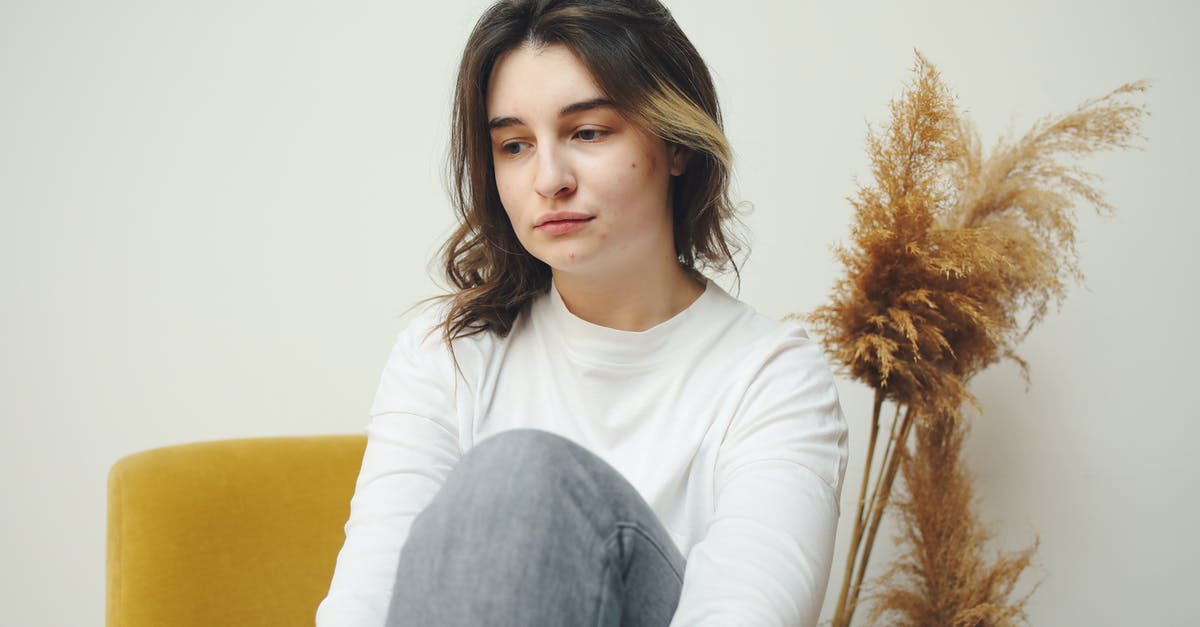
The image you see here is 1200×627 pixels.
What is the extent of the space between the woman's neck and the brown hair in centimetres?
8

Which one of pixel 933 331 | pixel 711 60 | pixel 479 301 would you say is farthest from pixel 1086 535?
pixel 479 301

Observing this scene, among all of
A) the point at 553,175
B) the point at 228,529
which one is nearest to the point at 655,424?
the point at 553,175

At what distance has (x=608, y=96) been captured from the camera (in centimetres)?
120

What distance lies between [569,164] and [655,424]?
357mm

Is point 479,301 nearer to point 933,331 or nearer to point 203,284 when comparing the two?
point 933,331

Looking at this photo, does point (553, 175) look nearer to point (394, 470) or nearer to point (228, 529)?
point (394, 470)

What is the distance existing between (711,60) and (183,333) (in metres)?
1.34

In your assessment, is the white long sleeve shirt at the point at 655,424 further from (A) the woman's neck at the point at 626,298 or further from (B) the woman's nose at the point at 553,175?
(B) the woman's nose at the point at 553,175

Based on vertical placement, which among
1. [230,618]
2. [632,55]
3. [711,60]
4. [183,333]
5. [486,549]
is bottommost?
[230,618]

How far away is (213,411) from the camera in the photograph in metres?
2.25

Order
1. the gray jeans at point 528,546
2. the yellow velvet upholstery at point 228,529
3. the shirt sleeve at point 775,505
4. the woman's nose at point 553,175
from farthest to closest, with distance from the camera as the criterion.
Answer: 1. the yellow velvet upholstery at point 228,529
2. the woman's nose at point 553,175
3. the shirt sleeve at point 775,505
4. the gray jeans at point 528,546

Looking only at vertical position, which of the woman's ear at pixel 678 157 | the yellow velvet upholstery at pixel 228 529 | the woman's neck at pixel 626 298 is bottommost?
the yellow velvet upholstery at pixel 228 529

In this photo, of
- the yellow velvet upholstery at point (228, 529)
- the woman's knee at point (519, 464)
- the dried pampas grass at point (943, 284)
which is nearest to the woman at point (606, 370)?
the woman's knee at point (519, 464)

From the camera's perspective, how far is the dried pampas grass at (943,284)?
5.52ft
